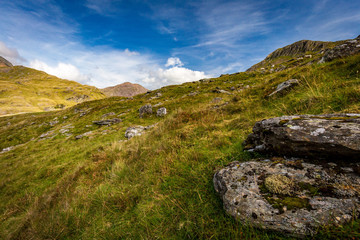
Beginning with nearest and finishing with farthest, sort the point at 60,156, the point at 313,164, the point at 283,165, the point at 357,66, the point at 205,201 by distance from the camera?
the point at 313,164
the point at 283,165
the point at 205,201
the point at 357,66
the point at 60,156

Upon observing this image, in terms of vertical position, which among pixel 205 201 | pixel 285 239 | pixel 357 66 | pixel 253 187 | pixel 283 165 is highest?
pixel 357 66

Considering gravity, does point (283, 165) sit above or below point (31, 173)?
above

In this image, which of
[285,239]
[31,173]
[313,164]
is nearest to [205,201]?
[285,239]

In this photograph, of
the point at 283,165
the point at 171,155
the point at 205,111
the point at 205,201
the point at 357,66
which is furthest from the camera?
the point at 205,111

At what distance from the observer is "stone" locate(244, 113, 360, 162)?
205 cm

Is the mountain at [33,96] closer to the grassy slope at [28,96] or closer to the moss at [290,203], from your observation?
the grassy slope at [28,96]

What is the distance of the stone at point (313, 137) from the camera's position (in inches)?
80.6

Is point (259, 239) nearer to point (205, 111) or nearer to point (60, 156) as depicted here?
point (205, 111)

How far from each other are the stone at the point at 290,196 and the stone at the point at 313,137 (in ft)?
0.92

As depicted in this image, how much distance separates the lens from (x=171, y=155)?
455 centimetres

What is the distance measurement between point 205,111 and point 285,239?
656cm

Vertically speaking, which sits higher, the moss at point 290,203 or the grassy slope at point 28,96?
the grassy slope at point 28,96

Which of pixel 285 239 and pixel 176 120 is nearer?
pixel 285 239

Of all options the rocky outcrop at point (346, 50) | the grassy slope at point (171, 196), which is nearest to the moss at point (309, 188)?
the grassy slope at point (171, 196)
